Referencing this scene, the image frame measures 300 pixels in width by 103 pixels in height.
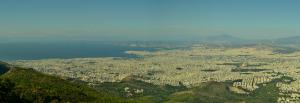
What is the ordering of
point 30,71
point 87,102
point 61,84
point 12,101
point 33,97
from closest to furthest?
point 12,101, point 33,97, point 87,102, point 61,84, point 30,71

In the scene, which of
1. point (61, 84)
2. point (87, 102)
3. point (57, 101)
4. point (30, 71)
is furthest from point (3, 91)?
point (30, 71)

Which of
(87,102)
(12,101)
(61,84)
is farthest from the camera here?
(61,84)

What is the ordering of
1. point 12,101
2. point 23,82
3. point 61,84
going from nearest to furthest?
1. point 12,101
2. point 23,82
3. point 61,84

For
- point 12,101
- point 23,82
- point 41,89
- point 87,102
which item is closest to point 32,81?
point 23,82

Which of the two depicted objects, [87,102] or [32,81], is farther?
[32,81]

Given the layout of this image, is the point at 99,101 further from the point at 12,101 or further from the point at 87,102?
the point at 12,101

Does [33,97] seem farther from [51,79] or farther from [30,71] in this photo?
[30,71]
